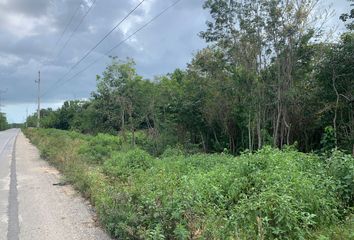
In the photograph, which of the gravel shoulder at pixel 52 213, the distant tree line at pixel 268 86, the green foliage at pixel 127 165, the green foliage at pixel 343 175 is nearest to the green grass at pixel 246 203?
the green foliage at pixel 343 175

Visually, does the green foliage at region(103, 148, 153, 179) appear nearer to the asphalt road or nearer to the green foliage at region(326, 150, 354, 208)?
the asphalt road

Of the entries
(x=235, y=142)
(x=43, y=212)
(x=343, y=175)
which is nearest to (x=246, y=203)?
(x=343, y=175)

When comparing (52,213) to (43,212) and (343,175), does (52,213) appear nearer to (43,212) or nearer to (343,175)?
(43,212)

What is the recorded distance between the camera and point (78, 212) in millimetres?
8266

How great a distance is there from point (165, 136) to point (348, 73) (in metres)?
12.1

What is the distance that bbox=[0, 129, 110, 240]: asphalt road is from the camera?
22.1 feet

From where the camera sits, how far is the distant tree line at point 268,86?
1598 centimetres

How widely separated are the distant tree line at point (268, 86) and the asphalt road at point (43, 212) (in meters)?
8.10

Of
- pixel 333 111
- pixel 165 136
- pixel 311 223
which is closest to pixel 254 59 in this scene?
pixel 333 111

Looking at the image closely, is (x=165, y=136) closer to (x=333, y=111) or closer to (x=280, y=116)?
(x=280, y=116)

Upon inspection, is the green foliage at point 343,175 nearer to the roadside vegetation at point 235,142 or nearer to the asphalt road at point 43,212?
the roadside vegetation at point 235,142

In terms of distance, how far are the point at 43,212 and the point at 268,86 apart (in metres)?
11.9

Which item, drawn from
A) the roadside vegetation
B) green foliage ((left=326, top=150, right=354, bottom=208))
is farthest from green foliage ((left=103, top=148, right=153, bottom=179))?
green foliage ((left=326, top=150, right=354, bottom=208))

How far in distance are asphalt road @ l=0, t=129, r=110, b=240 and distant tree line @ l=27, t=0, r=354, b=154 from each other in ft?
26.6
